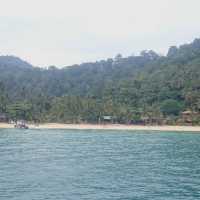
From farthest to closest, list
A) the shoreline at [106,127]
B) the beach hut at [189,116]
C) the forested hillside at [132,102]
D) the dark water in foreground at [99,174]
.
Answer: the forested hillside at [132,102], the beach hut at [189,116], the shoreline at [106,127], the dark water in foreground at [99,174]

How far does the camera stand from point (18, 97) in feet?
527

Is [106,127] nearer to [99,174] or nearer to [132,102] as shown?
[132,102]

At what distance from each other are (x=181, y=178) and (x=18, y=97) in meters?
129

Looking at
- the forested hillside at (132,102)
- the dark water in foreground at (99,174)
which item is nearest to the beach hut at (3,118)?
the forested hillside at (132,102)

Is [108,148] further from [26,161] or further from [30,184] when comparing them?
[30,184]

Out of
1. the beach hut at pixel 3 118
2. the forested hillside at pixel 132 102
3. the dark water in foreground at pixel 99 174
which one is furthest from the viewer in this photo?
the beach hut at pixel 3 118

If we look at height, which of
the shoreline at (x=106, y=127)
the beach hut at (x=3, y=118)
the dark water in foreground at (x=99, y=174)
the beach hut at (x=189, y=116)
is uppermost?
the beach hut at (x=189, y=116)

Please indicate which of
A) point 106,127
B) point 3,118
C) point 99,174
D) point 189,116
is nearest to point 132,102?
point 189,116

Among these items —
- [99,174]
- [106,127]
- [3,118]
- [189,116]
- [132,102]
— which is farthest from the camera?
[132,102]

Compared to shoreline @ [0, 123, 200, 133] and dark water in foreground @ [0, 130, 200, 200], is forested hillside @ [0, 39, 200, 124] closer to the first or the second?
shoreline @ [0, 123, 200, 133]

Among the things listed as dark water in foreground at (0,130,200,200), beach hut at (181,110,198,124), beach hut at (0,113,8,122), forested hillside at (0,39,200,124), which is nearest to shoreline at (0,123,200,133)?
forested hillside at (0,39,200,124)

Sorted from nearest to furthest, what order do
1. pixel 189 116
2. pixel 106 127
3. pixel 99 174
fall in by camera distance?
pixel 99 174 < pixel 106 127 < pixel 189 116

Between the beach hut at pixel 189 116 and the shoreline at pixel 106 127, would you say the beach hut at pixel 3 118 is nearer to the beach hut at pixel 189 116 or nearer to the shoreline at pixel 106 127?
the shoreline at pixel 106 127

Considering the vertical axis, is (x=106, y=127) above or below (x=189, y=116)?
below
